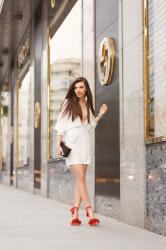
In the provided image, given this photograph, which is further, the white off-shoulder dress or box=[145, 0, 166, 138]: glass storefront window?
the white off-shoulder dress

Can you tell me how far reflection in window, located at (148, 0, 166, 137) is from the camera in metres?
6.67

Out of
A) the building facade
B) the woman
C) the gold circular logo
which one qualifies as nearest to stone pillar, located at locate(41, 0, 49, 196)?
the building facade

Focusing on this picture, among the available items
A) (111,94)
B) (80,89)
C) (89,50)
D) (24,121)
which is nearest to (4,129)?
(24,121)

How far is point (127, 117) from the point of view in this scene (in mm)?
7707

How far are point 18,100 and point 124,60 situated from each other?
49.4ft

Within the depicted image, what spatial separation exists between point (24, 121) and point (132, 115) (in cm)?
1333

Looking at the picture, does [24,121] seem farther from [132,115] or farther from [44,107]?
[132,115]

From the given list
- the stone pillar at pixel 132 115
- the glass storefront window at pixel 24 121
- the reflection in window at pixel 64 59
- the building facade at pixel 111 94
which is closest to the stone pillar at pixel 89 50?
the building facade at pixel 111 94

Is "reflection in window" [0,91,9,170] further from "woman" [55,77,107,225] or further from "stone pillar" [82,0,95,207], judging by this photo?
"woman" [55,77,107,225]

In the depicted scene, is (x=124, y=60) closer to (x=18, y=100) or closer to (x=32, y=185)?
(x=32, y=185)

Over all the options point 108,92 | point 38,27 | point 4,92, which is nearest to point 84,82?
point 108,92

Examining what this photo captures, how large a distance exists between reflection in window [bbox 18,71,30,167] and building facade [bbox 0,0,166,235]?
1.76 m

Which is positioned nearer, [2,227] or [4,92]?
[2,227]

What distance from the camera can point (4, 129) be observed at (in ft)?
92.9
